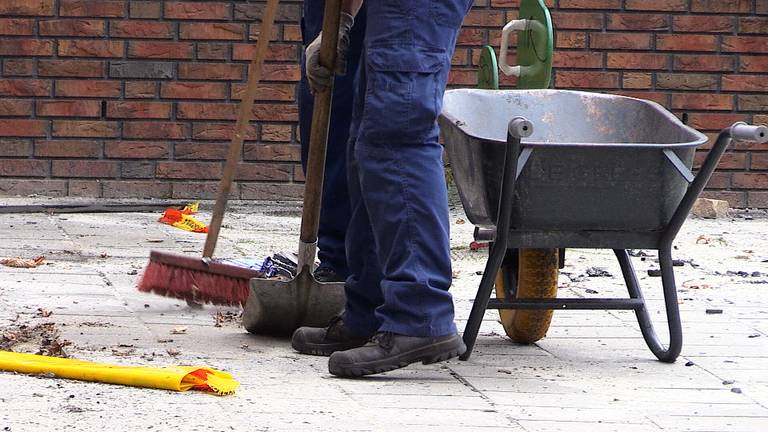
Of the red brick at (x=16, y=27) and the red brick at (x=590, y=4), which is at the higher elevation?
the red brick at (x=590, y=4)

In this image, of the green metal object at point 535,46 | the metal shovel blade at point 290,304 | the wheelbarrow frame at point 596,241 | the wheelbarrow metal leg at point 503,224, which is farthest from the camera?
the green metal object at point 535,46

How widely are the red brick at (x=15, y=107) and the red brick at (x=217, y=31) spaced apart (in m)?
0.86

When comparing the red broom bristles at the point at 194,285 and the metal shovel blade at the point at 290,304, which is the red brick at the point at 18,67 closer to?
the red broom bristles at the point at 194,285

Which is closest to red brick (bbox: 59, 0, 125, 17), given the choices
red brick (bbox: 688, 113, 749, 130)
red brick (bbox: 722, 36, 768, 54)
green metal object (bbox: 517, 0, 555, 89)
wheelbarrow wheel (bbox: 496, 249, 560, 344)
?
green metal object (bbox: 517, 0, 555, 89)

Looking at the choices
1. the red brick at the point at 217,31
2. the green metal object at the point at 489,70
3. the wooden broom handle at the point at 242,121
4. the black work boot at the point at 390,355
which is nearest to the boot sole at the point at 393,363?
the black work boot at the point at 390,355

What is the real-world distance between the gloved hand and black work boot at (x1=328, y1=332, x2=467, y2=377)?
0.71 meters

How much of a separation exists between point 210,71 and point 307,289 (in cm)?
327

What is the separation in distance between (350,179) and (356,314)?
1.20 feet

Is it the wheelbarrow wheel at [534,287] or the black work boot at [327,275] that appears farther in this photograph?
the black work boot at [327,275]

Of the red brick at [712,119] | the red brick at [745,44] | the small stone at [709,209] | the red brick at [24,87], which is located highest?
the red brick at [745,44]

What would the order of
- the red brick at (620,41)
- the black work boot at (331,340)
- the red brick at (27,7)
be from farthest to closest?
the red brick at (620,41)
the red brick at (27,7)
the black work boot at (331,340)

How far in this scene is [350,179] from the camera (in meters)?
3.53

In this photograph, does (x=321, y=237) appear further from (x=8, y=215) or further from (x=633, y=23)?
(x=633, y=23)

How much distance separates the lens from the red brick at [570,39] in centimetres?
701
